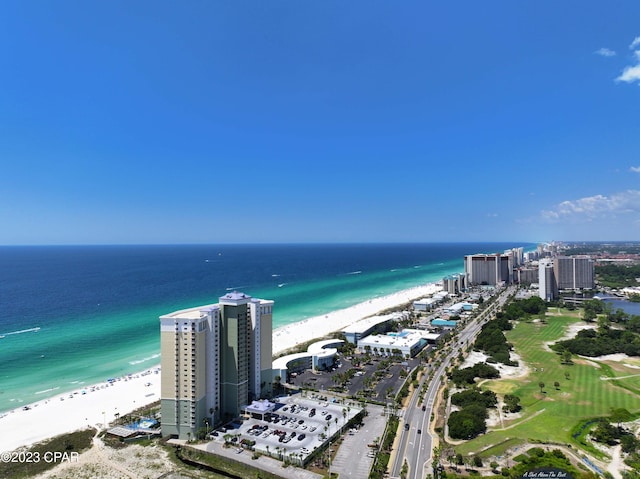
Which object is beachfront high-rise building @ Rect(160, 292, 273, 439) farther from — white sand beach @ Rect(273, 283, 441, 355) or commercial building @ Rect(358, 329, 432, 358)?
commercial building @ Rect(358, 329, 432, 358)

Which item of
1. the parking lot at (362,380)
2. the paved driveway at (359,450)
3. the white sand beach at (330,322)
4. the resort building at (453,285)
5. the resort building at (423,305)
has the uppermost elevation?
the resort building at (453,285)

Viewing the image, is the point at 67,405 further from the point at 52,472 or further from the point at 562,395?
the point at 562,395

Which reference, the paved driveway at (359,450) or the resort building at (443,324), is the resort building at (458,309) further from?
the paved driveway at (359,450)

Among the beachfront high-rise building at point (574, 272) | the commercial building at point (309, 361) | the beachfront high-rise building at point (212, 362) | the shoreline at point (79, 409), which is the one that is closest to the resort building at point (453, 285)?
the beachfront high-rise building at point (574, 272)

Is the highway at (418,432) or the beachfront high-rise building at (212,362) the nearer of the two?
the highway at (418,432)

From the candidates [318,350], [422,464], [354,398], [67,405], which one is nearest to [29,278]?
[67,405]

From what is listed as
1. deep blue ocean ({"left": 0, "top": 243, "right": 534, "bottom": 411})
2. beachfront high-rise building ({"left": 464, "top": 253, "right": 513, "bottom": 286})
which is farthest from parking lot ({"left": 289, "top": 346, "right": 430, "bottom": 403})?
beachfront high-rise building ({"left": 464, "top": 253, "right": 513, "bottom": 286})
